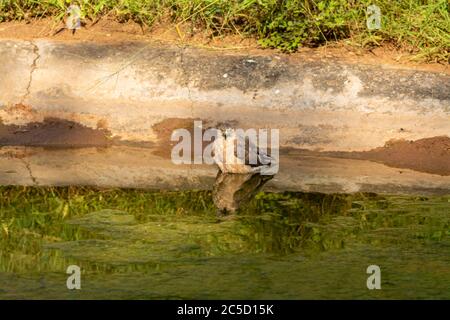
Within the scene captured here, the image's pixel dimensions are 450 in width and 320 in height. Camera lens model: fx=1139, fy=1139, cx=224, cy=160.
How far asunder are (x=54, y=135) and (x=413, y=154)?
252 centimetres

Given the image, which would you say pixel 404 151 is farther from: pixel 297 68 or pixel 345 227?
pixel 345 227

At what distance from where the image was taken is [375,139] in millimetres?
7809

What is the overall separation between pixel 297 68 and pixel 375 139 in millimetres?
779

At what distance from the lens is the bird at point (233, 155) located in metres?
7.18

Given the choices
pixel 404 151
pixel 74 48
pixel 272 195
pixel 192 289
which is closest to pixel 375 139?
pixel 404 151

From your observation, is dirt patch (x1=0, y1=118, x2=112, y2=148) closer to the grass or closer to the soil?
the soil

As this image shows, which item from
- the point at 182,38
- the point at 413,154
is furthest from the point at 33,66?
the point at 413,154

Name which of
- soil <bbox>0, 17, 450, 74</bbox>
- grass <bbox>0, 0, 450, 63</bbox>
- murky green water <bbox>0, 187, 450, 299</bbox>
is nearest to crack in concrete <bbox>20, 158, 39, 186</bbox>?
murky green water <bbox>0, 187, 450, 299</bbox>

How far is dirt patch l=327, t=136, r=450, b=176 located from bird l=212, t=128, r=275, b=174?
73 centimetres

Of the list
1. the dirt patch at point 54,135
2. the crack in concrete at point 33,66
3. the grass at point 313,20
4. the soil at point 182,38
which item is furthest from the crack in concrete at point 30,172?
the grass at point 313,20

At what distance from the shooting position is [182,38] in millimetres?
8406

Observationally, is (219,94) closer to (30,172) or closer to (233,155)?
(233,155)

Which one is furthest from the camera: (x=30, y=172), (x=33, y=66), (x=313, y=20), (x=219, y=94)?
(x=33, y=66)

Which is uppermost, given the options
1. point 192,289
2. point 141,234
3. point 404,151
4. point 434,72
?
point 434,72
